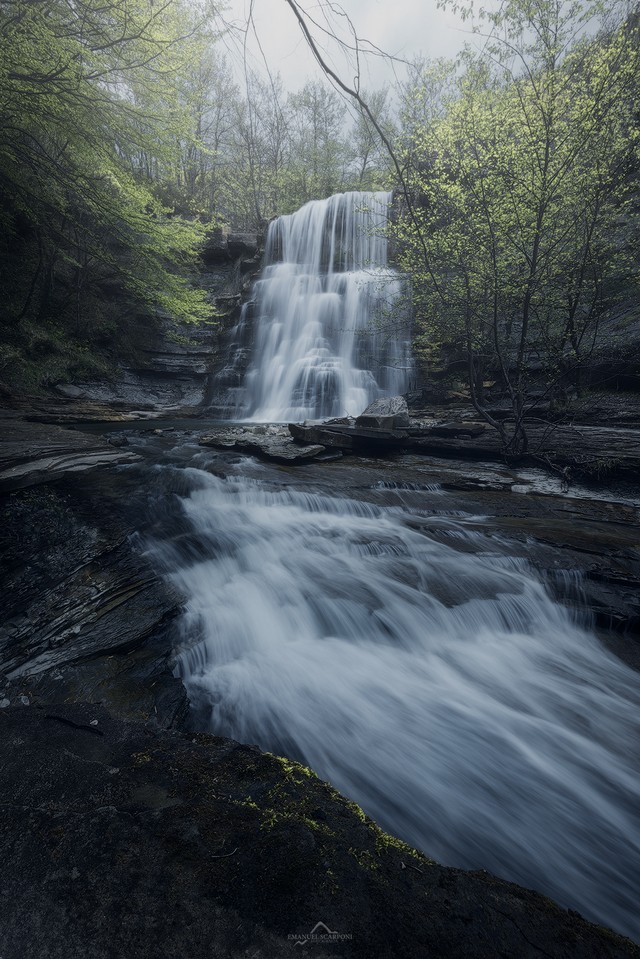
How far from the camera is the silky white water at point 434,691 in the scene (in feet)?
6.43

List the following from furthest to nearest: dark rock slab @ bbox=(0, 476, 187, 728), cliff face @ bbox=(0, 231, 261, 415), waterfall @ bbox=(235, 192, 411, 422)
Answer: waterfall @ bbox=(235, 192, 411, 422) < cliff face @ bbox=(0, 231, 261, 415) < dark rock slab @ bbox=(0, 476, 187, 728)

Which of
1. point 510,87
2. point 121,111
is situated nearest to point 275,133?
point 121,111

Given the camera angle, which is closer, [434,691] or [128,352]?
[434,691]

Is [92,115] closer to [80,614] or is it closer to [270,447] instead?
[270,447]

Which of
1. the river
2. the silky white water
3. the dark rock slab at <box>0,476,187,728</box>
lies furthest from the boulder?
the dark rock slab at <box>0,476,187,728</box>

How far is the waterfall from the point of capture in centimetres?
1404

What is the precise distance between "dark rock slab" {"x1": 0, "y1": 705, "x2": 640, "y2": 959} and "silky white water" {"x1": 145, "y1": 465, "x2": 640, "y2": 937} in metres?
0.85

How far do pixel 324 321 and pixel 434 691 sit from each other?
51.6 feet

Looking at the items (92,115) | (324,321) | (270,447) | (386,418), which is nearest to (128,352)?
(324,321)

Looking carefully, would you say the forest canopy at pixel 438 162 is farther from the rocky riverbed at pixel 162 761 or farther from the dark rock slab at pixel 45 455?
the dark rock slab at pixel 45 455

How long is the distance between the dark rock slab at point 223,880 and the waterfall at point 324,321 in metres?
12.0

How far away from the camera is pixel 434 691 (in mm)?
Answer: 2895

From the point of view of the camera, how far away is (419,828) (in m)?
1.94

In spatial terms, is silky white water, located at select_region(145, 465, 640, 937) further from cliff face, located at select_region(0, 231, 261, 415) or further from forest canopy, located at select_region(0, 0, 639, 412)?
cliff face, located at select_region(0, 231, 261, 415)
